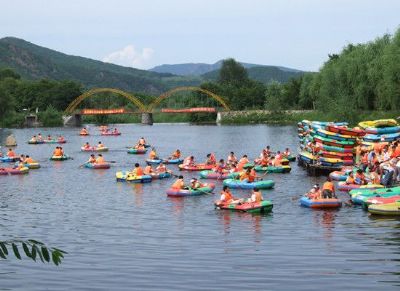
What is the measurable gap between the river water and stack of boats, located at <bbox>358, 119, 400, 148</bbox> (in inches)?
307

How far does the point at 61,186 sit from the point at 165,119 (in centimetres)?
14420

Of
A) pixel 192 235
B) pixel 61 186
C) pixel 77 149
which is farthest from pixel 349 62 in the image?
pixel 192 235

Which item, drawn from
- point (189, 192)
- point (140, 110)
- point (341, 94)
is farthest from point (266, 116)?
point (189, 192)

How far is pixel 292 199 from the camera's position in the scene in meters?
40.4

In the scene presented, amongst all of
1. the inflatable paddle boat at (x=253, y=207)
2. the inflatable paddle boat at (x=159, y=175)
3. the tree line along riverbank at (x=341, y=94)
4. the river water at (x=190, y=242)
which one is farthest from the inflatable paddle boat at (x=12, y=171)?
the tree line along riverbank at (x=341, y=94)

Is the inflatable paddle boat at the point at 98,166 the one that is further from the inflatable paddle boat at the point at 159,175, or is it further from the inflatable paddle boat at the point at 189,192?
the inflatable paddle boat at the point at 189,192

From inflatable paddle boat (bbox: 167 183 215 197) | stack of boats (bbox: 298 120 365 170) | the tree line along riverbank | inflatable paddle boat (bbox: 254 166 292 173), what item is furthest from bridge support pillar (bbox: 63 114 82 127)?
inflatable paddle boat (bbox: 167 183 215 197)

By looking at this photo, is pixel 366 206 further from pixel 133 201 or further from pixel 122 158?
pixel 122 158

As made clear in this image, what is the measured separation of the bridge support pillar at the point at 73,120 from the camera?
596ft

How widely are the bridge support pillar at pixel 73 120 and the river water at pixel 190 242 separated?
135 meters

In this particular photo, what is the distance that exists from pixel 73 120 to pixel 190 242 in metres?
158

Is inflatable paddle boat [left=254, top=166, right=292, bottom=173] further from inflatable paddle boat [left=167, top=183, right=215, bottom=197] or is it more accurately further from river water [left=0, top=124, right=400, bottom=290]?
inflatable paddle boat [left=167, top=183, right=215, bottom=197]

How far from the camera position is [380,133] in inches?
2080

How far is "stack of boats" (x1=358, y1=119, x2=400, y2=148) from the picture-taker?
172 ft
